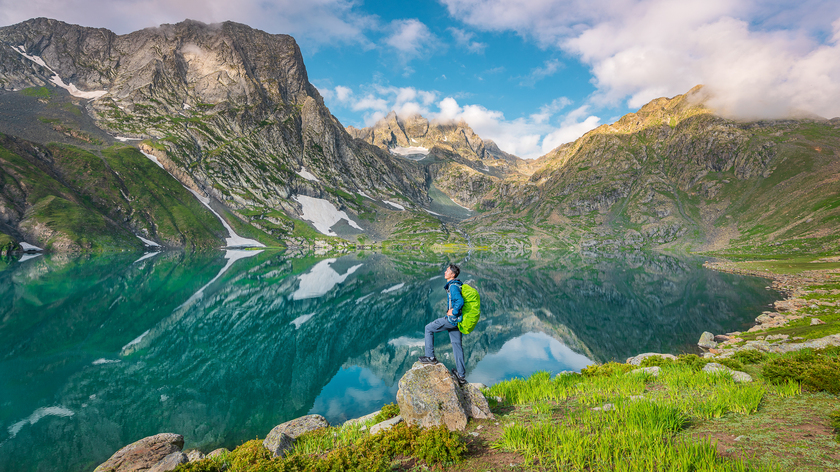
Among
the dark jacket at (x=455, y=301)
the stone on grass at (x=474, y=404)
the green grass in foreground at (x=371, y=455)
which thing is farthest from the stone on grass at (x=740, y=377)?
the green grass in foreground at (x=371, y=455)

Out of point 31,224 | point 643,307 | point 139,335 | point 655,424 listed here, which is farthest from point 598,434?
point 31,224

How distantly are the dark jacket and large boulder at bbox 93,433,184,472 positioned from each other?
12704mm

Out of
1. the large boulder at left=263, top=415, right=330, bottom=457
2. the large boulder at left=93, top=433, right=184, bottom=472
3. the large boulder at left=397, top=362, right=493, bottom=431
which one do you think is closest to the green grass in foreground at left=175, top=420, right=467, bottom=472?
the large boulder at left=397, top=362, right=493, bottom=431

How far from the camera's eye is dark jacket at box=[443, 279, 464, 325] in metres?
12.3

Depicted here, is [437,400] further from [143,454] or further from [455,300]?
[143,454]

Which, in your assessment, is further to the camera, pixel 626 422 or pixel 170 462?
pixel 170 462

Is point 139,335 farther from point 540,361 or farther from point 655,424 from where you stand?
point 655,424

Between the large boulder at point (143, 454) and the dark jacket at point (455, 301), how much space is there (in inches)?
500

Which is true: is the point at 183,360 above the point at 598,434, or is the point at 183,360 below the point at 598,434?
below

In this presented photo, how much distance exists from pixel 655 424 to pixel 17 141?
257381 millimetres

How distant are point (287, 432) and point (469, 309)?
34.1ft

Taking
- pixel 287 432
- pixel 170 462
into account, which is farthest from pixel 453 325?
pixel 170 462

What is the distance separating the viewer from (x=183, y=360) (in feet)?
Answer: 103

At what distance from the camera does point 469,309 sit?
1263cm
